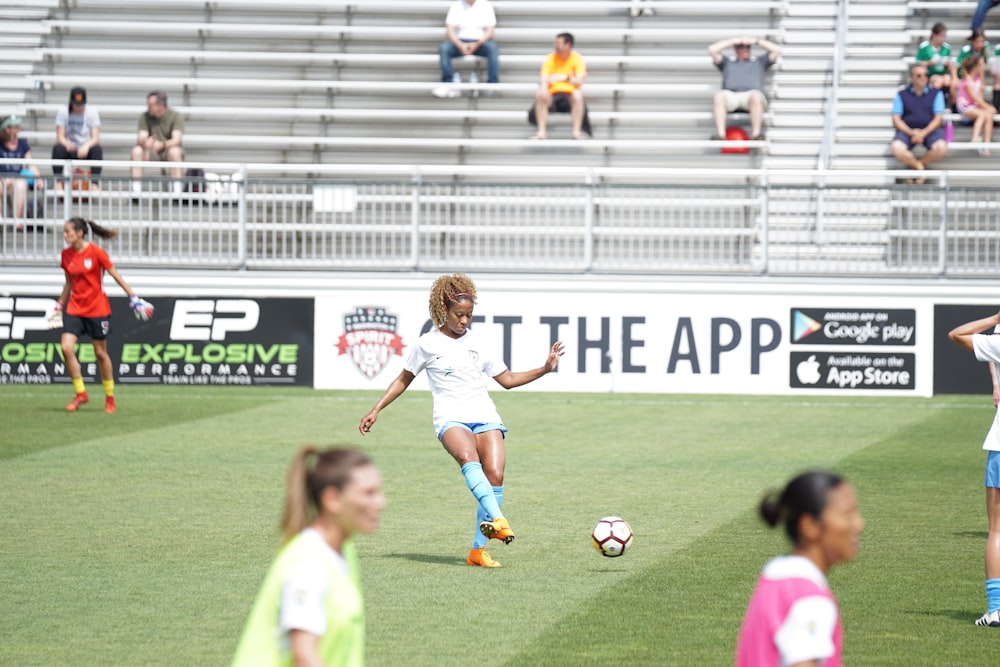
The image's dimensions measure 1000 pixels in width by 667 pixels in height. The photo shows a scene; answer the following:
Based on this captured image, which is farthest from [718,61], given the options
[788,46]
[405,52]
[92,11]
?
[92,11]

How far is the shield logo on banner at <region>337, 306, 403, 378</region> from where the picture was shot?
20906 mm

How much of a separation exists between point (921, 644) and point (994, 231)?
1382 centimetres

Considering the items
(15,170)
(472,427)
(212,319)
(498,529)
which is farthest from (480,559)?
(15,170)

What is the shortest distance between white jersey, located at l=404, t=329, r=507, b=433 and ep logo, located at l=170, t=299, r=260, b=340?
11.5m

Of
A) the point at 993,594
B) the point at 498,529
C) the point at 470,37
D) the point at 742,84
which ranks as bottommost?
the point at 993,594

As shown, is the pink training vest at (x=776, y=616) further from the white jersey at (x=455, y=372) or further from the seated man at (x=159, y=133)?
the seated man at (x=159, y=133)

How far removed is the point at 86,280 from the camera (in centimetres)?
1770

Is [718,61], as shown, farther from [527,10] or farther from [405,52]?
[405,52]

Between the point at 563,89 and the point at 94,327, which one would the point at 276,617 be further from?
the point at 563,89

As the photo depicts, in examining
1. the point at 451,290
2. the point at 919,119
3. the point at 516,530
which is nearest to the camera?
the point at 451,290

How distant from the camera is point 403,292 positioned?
21.0 metres

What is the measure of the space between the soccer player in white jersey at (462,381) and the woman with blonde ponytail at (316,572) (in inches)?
214

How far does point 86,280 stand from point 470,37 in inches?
397

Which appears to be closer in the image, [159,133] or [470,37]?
[159,133]
